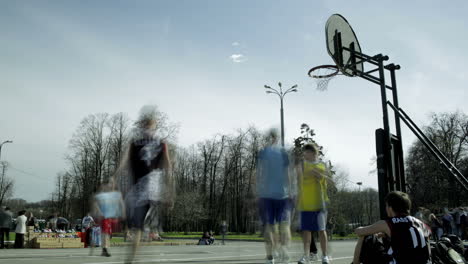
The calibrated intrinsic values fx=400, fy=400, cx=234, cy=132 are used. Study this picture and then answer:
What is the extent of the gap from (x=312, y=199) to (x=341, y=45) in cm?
514

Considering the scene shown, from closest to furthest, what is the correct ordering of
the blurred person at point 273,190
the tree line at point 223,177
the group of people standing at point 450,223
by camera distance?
1. the blurred person at point 273,190
2. the group of people standing at point 450,223
3. the tree line at point 223,177

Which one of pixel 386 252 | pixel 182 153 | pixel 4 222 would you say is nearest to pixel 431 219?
pixel 386 252

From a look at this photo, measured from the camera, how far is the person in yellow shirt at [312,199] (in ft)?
21.2

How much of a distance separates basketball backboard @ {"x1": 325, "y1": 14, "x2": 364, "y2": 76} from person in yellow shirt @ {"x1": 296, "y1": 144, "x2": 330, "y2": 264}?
4115mm

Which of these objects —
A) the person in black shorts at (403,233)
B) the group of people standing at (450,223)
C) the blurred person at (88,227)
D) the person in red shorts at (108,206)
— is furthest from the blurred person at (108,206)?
the group of people standing at (450,223)

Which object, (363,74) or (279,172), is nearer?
(279,172)

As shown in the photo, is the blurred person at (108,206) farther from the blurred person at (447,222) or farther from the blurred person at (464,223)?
the blurred person at (447,222)

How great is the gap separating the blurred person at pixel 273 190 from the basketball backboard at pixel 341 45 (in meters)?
4.31

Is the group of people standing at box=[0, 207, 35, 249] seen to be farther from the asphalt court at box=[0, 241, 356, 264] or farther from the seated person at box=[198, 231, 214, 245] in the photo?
the seated person at box=[198, 231, 214, 245]

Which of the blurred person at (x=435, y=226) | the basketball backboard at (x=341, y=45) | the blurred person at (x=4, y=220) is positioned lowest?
the blurred person at (x=435, y=226)

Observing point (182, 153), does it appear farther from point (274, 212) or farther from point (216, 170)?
point (274, 212)

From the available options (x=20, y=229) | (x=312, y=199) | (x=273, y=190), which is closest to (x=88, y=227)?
(x=20, y=229)

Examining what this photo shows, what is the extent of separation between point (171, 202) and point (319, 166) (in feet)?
8.69

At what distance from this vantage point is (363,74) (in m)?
9.85
